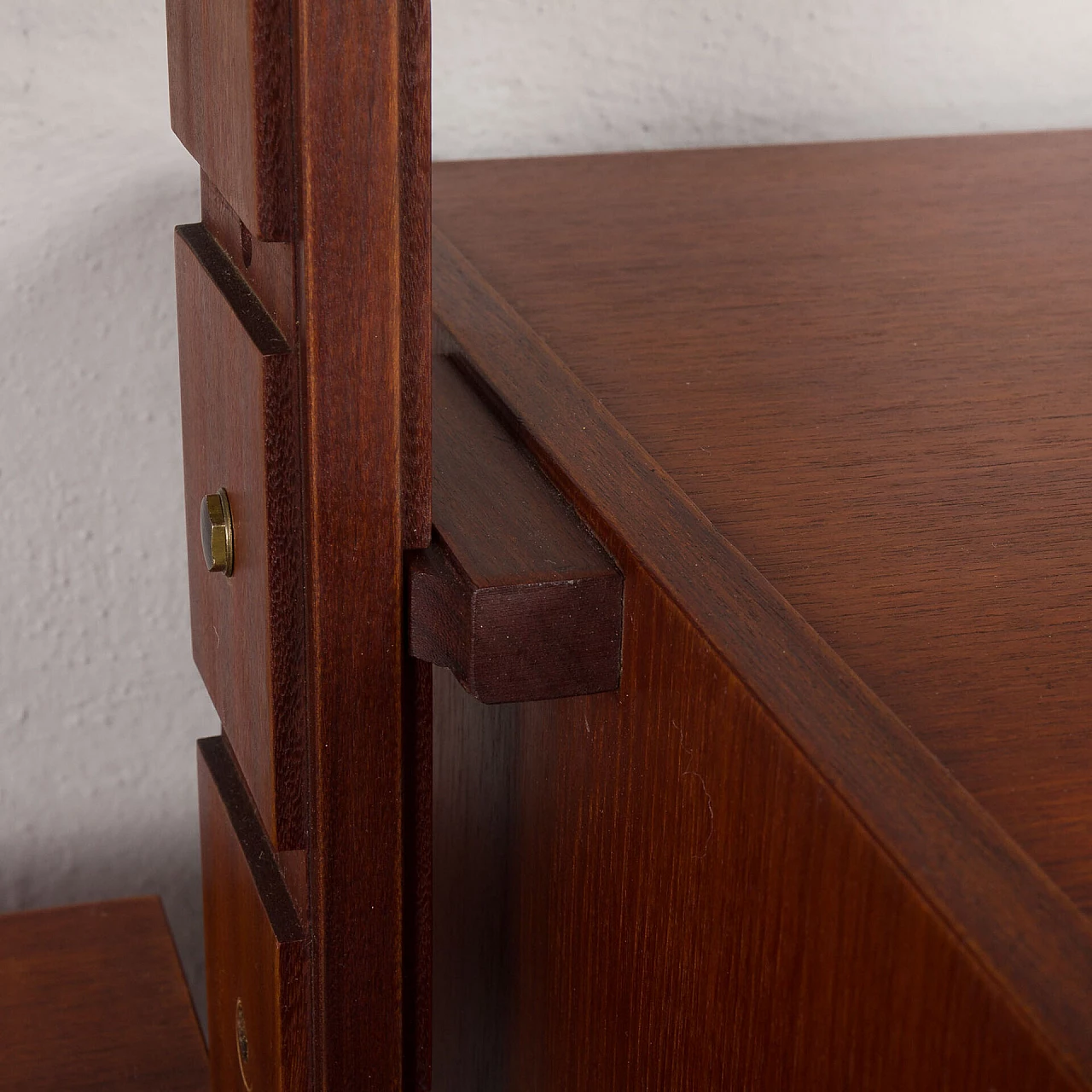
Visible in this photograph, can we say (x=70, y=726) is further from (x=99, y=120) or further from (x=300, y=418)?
(x=300, y=418)

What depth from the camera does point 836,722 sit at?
10.9 inches

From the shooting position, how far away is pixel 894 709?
0.92 feet

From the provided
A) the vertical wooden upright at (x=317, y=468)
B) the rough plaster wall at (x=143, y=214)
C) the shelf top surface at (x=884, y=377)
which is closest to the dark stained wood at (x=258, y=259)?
the vertical wooden upright at (x=317, y=468)

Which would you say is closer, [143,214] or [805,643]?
[805,643]

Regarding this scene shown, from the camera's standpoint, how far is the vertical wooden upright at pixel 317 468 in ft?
1.04

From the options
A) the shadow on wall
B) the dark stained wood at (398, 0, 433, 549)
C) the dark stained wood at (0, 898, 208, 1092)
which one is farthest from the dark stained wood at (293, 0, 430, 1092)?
the shadow on wall

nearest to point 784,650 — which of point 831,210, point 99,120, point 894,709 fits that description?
point 894,709

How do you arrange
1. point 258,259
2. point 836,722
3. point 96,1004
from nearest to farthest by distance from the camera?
point 836,722 < point 258,259 < point 96,1004

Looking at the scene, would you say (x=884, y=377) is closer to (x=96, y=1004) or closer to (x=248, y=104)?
(x=248, y=104)

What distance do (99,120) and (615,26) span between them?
9.8 inches

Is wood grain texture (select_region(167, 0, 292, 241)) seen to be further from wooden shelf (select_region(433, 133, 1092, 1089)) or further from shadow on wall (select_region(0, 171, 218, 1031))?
shadow on wall (select_region(0, 171, 218, 1031))

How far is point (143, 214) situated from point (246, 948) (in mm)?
366

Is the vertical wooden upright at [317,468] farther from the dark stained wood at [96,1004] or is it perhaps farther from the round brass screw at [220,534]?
the dark stained wood at [96,1004]

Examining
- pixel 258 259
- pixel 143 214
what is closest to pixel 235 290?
pixel 258 259
